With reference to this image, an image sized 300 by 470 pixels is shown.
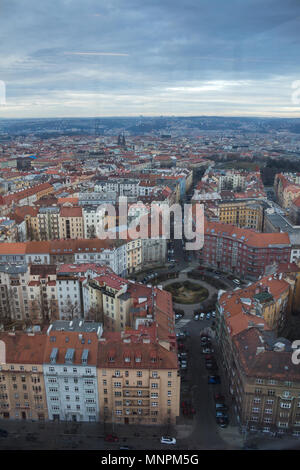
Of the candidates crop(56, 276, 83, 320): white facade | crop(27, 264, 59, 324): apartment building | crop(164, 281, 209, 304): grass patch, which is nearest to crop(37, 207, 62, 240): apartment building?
crop(164, 281, 209, 304): grass patch

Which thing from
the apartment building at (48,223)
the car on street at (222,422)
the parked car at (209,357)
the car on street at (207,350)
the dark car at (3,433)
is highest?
the apartment building at (48,223)

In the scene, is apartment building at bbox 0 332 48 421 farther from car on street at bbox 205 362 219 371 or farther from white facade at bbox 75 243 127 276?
white facade at bbox 75 243 127 276

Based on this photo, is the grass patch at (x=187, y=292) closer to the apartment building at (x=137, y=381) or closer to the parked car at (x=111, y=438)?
the apartment building at (x=137, y=381)

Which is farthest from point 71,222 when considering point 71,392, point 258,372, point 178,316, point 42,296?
point 258,372

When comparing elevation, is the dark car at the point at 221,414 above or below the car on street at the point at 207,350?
below

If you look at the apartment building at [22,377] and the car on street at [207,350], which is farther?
the car on street at [207,350]

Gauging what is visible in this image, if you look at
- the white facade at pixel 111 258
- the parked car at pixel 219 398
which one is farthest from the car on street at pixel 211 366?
the white facade at pixel 111 258

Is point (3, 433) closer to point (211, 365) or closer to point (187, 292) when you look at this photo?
point (211, 365)

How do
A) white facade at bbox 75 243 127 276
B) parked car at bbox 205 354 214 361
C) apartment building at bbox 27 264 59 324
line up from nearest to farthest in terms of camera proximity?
parked car at bbox 205 354 214 361, apartment building at bbox 27 264 59 324, white facade at bbox 75 243 127 276

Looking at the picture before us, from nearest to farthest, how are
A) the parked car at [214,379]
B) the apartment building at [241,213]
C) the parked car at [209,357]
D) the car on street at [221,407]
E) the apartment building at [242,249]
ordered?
the car on street at [221,407] → the parked car at [214,379] → the parked car at [209,357] → the apartment building at [242,249] → the apartment building at [241,213]

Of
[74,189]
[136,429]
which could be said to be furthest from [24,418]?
[74,189]

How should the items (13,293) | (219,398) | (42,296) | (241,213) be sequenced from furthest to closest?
(241,213) < (42,296) < (13,293) < (219,398)
